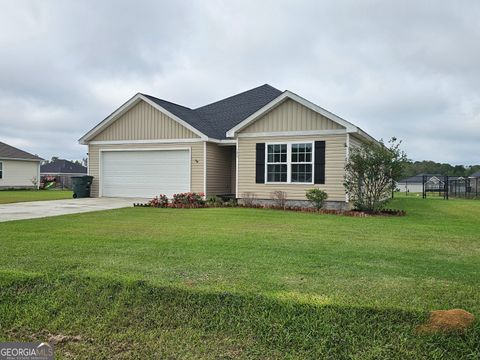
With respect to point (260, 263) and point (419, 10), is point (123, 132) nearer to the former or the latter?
point (419, 10)

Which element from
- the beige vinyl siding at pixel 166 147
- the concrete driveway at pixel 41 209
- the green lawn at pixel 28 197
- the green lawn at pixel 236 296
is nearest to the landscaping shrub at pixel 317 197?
the beige vinyl siding at pixel 166 147

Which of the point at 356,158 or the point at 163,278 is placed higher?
the point at 356,158

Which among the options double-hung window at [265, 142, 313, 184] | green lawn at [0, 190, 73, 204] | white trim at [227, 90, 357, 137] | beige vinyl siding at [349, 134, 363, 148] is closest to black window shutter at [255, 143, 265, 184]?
double-hung window at [265, 142, 313, 184]

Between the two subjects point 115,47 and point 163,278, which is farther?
point 115,47

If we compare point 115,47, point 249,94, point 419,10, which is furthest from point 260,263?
point 249,94

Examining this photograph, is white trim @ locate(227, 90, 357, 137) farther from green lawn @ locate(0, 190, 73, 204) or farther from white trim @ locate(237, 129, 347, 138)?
green lawn @ locate(0, 190, 73, 204)

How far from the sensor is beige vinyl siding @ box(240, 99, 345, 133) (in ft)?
44.8

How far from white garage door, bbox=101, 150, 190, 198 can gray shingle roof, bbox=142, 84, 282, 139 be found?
5.41 ft

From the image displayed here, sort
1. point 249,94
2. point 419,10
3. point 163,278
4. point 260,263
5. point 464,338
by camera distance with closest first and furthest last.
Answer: point 464,338
point 163,278
point 260,263
point 419,10
point 249,94

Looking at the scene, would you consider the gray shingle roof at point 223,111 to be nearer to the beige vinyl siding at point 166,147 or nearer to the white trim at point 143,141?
the white trim at point 143,141

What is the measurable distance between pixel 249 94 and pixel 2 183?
21.7 meters

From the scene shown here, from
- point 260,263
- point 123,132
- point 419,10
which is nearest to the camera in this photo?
point 260,263

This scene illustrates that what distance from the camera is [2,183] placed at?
99.5 feet

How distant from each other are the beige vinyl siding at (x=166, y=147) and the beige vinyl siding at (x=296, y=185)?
2.01 meters
